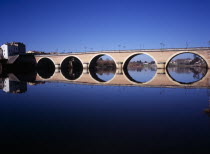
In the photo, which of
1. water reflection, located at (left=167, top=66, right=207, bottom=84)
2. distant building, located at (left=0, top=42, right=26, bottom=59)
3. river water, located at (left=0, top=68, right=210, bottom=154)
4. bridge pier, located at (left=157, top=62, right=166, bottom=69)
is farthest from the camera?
distant building, located at (left=0, top=42, right=26, bottom=59)

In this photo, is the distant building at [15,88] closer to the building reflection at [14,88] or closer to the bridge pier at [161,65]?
the building reflection at [14,88]

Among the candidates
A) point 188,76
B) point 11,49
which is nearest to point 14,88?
point 188,76

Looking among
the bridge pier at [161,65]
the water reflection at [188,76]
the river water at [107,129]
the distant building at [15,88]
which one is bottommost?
the river water at [107,129]

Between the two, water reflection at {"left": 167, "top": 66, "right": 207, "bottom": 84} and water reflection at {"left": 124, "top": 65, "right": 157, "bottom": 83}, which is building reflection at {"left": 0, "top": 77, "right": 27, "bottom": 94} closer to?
water reflection at {"left": 124, "top": 65, "right": 157, "bottom": 83}

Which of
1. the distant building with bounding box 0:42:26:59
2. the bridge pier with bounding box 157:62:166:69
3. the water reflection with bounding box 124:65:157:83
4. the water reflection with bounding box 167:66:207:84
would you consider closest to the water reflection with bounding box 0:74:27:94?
the water reflection with bounding box 124:65:157:83

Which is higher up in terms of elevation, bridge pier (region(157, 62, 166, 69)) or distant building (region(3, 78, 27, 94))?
bridge pier (region(157, 62, 166, 69))

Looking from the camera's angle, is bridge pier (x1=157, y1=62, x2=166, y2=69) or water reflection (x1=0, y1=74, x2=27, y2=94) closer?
water reflection (x1=0, y1=74, x2=27, y2=94)

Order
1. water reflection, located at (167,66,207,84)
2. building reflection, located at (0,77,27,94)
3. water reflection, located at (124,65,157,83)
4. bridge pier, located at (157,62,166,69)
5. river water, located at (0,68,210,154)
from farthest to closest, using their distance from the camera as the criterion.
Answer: bridge pier, located at (157,62,166,69), water reflection, located at (124,65,157,83), water reflection, located at (167,66,207,84), building reflection, located at (0,77,27,94), river water, located at (0,68,210,154)

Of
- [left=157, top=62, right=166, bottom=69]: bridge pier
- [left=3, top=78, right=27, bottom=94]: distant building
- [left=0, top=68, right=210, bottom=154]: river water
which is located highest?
[left=157, top=62, right=166, bottom=69]: bridge pier

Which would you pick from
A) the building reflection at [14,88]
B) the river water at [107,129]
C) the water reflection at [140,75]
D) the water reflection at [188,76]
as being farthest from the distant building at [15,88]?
the water reflection at [188,76]

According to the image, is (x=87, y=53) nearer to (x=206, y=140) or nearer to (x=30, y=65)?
(x=30, y=65)

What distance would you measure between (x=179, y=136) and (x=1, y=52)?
284ft

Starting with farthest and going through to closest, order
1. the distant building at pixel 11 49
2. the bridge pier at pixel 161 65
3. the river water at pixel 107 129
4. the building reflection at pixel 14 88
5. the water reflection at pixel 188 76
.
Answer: the distant building at pixel 11 49
the bridge pier at pixel 161 65
the water reflection at pixel 188 76
the building reflection at pixel 14 88
the river water at pixel 107 129

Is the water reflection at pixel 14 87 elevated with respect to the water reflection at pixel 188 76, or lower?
lower
